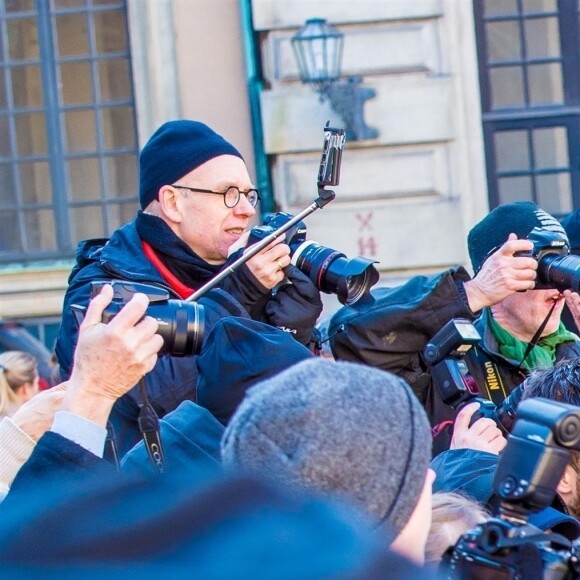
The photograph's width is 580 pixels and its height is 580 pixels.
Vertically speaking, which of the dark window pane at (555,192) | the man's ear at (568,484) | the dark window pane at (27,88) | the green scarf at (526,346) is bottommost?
the man's ear at (568,484)

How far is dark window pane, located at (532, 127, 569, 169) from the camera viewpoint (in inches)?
344

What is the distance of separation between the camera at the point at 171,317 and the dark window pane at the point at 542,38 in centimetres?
662

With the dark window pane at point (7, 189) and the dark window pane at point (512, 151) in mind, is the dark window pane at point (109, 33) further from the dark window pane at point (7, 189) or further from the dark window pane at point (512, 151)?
the dark window pane at point (512, 151)

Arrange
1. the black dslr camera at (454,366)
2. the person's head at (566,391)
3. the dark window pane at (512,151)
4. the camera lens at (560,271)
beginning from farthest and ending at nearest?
1. the dark window pane at (512,151)
2. the camera lens at (560,271)
3. the black dslr camera at (454,366)
4. the person's head at (566,391)

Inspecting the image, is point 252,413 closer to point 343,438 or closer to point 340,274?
point 343,438

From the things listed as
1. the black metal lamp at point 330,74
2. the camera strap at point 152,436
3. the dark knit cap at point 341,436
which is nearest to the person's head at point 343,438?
the dark knit cap at point 341,436

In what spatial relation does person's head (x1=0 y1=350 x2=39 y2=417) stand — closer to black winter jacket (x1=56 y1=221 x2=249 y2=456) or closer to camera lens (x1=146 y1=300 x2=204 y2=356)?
black winter jacket (x1=56 y1=221 x2=249 y2=456)

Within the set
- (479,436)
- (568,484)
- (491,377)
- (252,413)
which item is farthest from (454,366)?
(252,413)

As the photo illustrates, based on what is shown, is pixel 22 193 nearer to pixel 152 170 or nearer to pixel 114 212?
pixel 114 212

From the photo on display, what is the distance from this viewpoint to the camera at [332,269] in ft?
10.9

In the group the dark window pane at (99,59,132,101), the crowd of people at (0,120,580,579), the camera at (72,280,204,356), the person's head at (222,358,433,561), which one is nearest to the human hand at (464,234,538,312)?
the crowd of people at (0,120,580,579)

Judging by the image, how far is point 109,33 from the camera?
8.89 m

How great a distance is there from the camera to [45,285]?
28.3 ft

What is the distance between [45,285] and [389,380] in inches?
291
